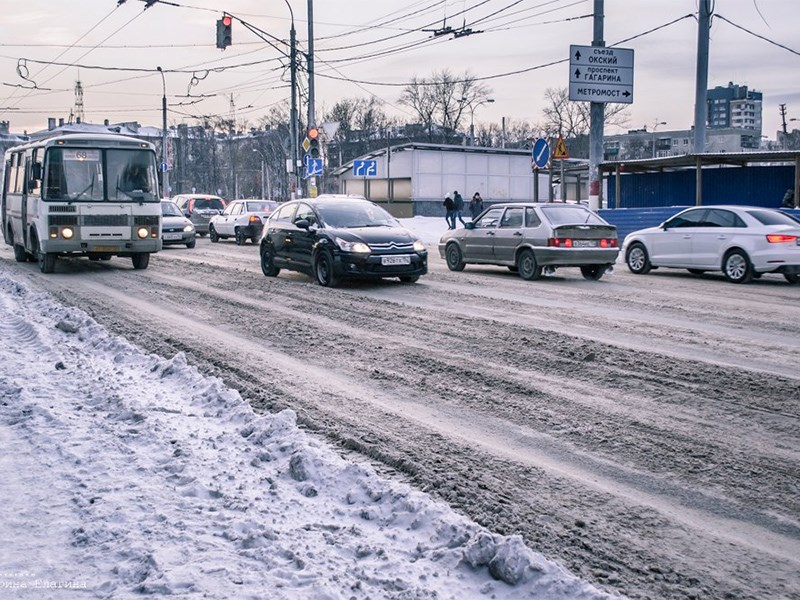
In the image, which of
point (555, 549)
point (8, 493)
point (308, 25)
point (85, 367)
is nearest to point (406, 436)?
point (555, 549)

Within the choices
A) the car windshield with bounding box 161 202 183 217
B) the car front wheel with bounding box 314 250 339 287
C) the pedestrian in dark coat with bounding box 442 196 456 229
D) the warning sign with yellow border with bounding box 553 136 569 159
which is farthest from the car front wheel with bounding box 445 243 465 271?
the pedestrian in dark coat with bounding box 442 196 456 229

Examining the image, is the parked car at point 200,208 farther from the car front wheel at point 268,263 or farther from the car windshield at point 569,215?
the car windshield at point 569,215

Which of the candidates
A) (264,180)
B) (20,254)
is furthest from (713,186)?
(264,180)

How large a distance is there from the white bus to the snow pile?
1173cm

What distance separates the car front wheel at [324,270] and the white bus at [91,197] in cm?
467

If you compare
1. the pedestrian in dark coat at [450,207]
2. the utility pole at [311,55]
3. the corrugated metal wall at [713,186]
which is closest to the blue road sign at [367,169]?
the utility pole at [311,55]

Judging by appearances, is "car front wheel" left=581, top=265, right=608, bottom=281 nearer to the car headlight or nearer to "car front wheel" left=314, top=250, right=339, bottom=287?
the car headlight

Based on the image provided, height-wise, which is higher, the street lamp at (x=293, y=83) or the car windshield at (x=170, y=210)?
the street lamp at (x=293, y=83)

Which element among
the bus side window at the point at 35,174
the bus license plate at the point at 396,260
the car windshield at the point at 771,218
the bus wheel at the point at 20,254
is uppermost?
the bus side window at the point at 35,174

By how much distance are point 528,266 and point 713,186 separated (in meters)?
15.8

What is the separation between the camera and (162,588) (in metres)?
3.57

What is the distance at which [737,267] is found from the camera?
1659cm

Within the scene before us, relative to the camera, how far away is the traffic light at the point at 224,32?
A: 26.2 metres

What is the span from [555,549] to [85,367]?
17.6 ft
